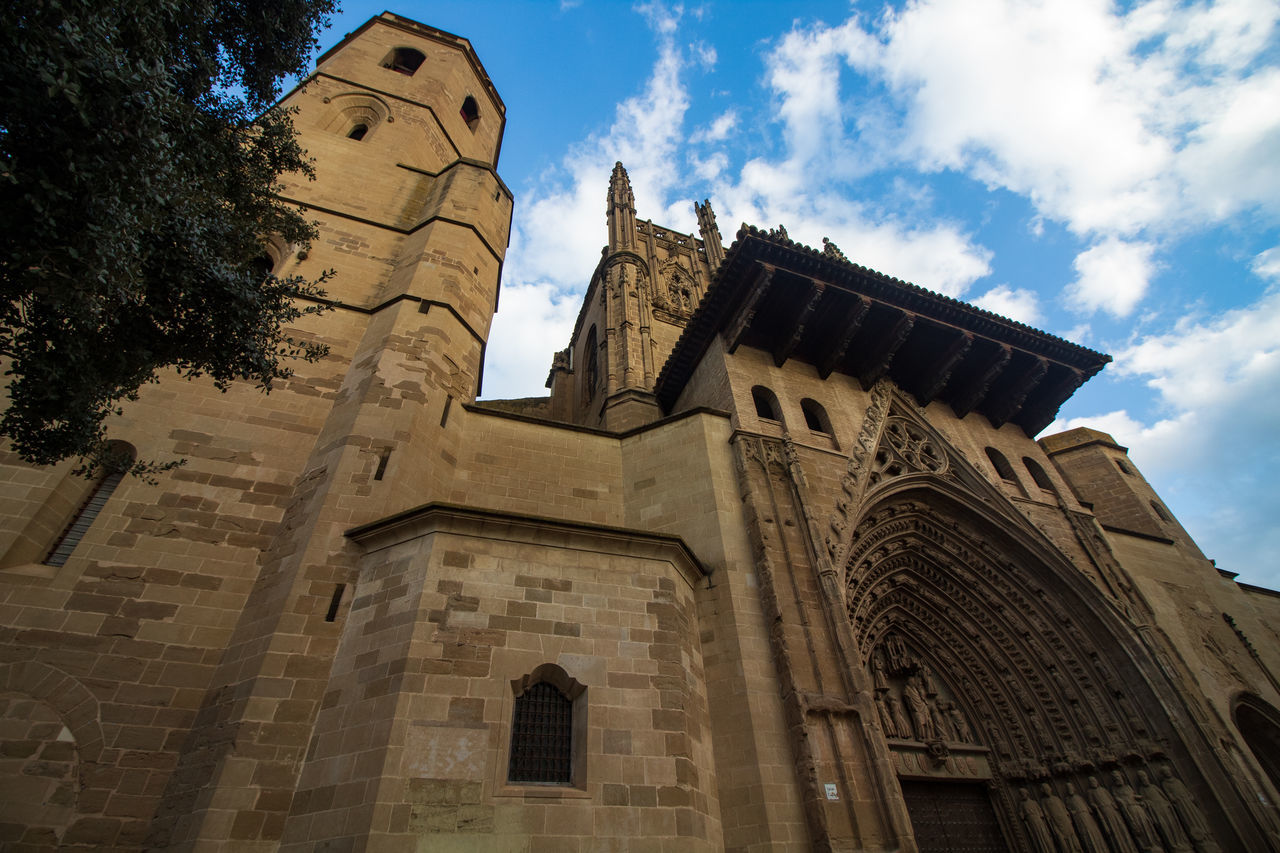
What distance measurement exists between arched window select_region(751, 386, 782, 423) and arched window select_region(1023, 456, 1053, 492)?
588 centimetres

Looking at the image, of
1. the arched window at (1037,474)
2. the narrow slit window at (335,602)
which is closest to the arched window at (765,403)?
the arched window at (1037,474)

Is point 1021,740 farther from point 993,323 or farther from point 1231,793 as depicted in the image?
point 993,323

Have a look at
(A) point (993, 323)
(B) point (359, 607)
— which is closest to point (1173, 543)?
(A) point (993, 323)

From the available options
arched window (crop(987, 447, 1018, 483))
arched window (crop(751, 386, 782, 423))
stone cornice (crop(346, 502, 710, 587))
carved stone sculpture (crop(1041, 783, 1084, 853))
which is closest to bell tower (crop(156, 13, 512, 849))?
stone cornice (crop(346, 502, 710, 587))

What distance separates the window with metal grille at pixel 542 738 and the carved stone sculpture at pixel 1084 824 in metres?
7.58

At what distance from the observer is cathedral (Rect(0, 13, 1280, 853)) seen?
5.36m

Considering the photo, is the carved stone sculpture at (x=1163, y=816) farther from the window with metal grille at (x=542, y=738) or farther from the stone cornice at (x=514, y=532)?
the window with metal grille at (x=542, y=738)

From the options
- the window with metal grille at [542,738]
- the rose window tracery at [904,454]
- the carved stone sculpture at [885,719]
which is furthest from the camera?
the rose window tracery at [904,454]

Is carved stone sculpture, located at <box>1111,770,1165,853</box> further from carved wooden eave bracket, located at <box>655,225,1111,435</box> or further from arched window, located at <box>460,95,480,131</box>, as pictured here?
arched window, located at <box>460,95,480,131</box>

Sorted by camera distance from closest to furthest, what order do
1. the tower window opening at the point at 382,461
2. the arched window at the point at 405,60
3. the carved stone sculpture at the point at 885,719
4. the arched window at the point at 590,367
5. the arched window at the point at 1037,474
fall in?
the tower window opening at the point at 382,461 < the carved stone sculpture at the point at 885,719 < the arched window at the point at 1037,474 < the arched window at the point at 405,60 < the arched window at the point at 590,367

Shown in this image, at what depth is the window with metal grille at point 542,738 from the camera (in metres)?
5.53

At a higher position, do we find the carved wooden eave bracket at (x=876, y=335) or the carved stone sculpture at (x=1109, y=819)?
the carved wooden eave bracket at (x=876, y=335)

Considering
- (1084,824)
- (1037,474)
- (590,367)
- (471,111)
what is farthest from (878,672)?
(471,111)

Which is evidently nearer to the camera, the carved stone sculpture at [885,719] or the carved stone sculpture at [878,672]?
the carved stone sculpture at [885,719]
